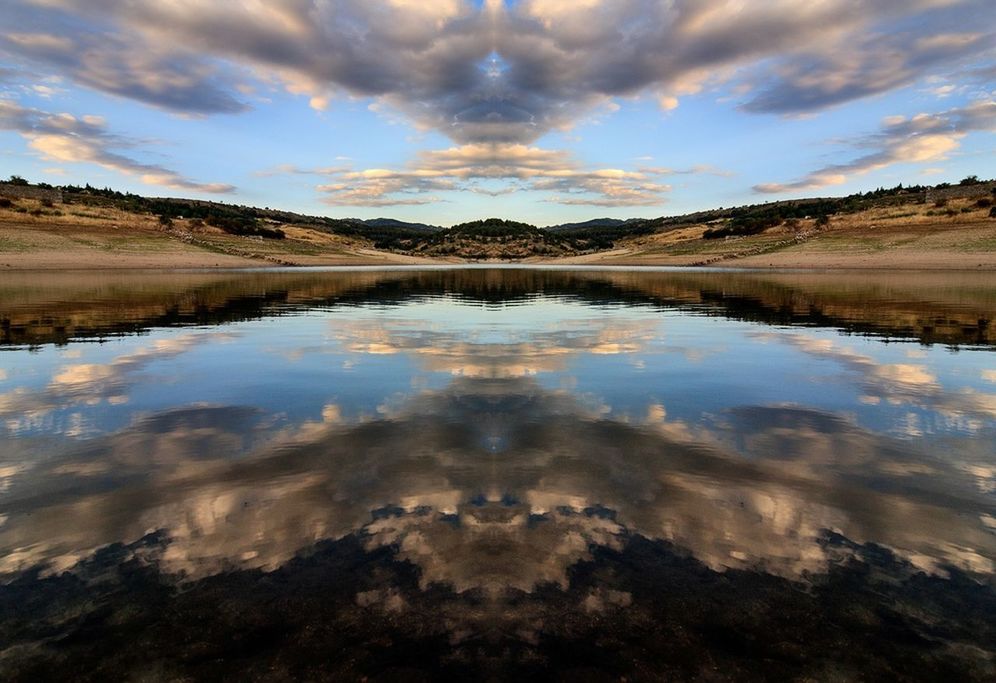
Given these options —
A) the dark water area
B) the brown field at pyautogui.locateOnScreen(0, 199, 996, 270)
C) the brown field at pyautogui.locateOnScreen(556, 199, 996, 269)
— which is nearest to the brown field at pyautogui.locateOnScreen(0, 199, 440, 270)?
the brown field at pyautogui.locateOnScreen(0, 199, 996, 270)

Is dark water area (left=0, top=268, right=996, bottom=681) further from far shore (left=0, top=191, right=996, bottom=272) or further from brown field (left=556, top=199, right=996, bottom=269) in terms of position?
far shore (left=0, top=191, right=996, bottom=272)

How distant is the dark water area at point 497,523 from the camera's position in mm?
3752

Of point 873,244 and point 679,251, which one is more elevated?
point 873,244

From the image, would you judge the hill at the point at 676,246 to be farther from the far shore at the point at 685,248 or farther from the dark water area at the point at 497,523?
the dark water area at the point at 497,523

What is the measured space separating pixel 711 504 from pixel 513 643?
312 cm

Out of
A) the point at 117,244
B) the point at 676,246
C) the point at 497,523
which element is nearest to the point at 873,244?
the point at 676,246

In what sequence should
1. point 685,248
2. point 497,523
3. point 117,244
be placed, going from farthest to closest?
point 685,248 → point 117,244 → point 497,523

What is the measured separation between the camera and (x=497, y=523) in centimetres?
550

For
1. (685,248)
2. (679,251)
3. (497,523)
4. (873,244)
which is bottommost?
(497,523)

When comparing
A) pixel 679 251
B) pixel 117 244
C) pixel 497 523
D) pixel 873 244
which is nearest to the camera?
pixel 497 523

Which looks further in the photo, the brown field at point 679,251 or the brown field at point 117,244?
the brown field at point 117,244

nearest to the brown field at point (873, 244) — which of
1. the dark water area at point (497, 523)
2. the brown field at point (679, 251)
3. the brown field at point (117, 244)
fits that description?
the brown field at point (679, 251)

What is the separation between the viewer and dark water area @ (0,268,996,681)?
12.3 feet

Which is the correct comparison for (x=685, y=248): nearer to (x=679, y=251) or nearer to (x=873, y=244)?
(x=679, y=251)
